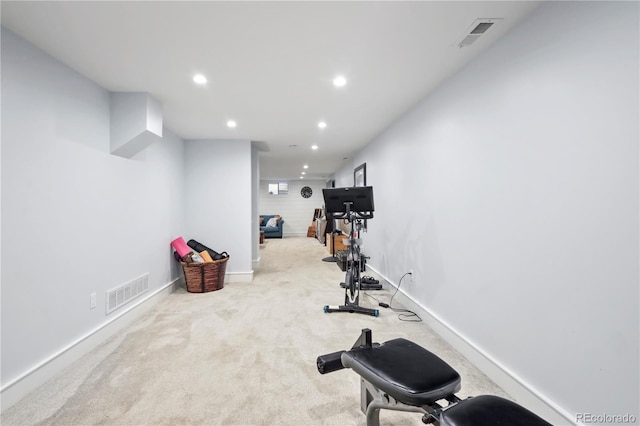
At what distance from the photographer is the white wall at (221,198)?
4480 millimetres

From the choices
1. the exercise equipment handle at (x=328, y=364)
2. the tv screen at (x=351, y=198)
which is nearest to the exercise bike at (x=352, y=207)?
the tv screen at (x=351, y=198)

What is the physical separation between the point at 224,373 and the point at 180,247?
247 centimetres

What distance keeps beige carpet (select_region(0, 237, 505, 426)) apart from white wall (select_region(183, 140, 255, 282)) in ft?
3.95

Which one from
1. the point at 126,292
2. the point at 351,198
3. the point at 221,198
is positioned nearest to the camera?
the point at 126,292

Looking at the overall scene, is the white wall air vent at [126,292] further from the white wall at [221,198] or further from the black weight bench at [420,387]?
the black weight bench at [420,387]

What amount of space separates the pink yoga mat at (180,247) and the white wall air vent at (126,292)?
0.63 m

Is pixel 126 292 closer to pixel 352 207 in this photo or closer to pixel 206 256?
pixel 206 256

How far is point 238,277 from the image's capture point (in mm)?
4535

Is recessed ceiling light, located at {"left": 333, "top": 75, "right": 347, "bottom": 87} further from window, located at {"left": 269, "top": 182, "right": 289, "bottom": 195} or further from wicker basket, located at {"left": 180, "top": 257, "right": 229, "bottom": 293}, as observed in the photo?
window, located at {"left": 269, "top": 182, "right": 289, "bottom": 195}

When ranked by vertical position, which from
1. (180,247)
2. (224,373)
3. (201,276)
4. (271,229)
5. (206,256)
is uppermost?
(180,247)

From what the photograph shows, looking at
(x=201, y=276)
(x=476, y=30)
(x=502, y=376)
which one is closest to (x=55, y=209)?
(x=201, y=276)

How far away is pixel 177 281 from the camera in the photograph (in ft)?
13.8

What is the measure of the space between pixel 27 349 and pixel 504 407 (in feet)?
8.87

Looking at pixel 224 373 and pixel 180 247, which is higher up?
pixel 180 247
